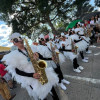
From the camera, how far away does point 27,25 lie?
1536cm

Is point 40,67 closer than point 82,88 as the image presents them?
Yes

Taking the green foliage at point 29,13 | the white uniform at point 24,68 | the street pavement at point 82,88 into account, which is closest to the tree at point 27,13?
the green foliage at point 29,13

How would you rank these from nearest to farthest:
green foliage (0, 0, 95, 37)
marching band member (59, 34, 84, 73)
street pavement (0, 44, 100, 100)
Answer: street pavement (0, 44, 100, 100) → marching band member (59, 34, 84, 73) → green foliage (0, 0, 95, 37)

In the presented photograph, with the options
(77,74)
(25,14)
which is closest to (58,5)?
(25,14)

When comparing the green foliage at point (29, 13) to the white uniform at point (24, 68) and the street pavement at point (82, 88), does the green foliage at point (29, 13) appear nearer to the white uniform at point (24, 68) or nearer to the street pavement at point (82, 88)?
the street pavement at point (82, 88)

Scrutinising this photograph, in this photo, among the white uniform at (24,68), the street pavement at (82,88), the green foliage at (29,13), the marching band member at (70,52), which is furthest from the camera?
the green foliage at (29,13)

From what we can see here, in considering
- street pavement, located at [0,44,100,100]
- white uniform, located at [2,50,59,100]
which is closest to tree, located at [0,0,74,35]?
street pavement, located at [0,44,100,100]

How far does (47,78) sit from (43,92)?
0.37 metres

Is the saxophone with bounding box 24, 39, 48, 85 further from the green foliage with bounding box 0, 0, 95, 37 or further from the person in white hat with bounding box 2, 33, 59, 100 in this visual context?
the green foliage with bounding box 0, 0, 95, 37

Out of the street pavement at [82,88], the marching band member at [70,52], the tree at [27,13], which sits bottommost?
the street pavement at [82,88]

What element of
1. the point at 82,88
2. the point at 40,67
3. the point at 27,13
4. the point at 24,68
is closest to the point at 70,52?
the point at 82,88

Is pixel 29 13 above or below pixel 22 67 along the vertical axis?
above

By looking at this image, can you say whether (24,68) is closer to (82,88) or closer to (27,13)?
(82,88)

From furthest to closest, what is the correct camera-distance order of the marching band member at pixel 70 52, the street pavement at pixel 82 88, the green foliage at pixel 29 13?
the green foliage at pixel 29 13 < the marching band member at pixel 70 52 < the street pavement at pixel 82 88
